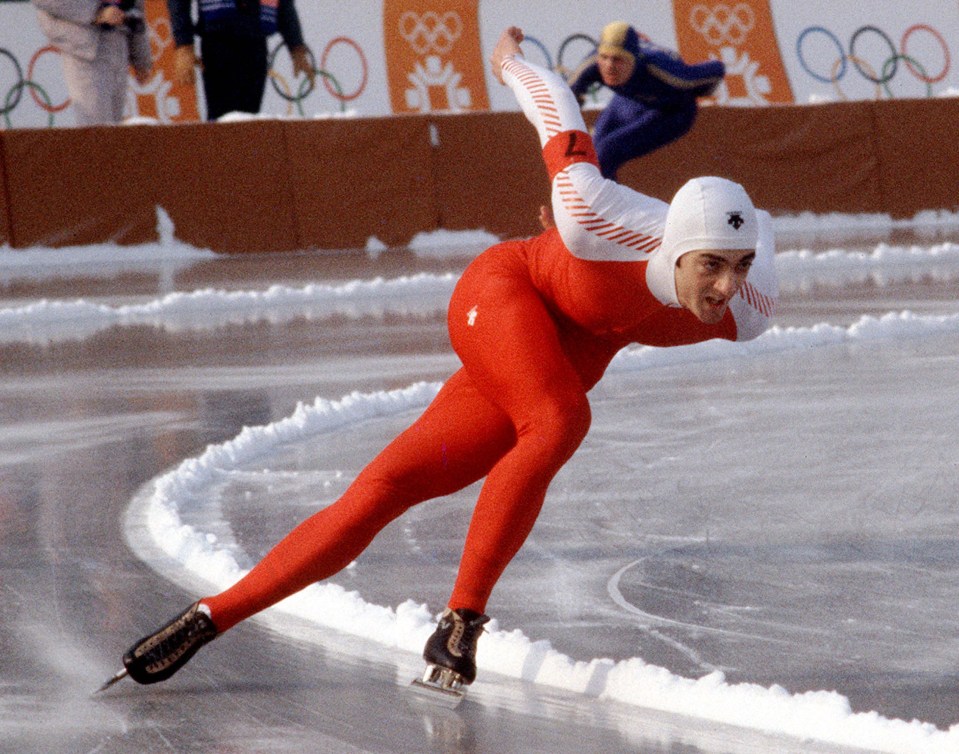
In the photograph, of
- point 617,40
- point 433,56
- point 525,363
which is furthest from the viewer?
point 433,56

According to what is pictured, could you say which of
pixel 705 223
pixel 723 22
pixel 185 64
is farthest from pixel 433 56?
pixel 705 223

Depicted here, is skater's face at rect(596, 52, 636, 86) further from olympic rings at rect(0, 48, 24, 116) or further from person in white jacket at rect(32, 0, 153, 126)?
olympic rings at rect(0, 48, 24, 116)

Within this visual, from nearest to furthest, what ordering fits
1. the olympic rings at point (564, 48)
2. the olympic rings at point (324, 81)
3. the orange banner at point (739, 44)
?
1. the olympic rings at point (324, 81)
2. the olympic rings at point (564, 48)
3. the orange banner at point (739, 44)

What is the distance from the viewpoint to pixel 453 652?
270 centimetres

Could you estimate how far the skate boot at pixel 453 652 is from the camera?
8.84 feet

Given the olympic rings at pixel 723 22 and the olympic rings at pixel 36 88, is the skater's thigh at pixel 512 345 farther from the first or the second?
the olympic rings at pixel 723 22

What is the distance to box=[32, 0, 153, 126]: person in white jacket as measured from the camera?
1117cm

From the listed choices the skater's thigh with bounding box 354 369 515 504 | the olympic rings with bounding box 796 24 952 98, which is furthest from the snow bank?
the olympic rings with bounding box 796 24 952 98

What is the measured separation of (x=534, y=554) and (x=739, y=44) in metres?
13.4

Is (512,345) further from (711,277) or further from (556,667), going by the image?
(556,667)

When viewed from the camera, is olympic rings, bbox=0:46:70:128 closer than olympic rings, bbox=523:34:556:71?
Yes

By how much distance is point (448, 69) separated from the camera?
50.5 feet

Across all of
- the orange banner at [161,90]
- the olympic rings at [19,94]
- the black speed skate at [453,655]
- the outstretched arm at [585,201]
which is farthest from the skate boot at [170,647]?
the olympic rings at [19,94]

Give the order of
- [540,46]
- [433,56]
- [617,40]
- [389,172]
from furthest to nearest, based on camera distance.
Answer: [540,46] < [433,56] < [389,172] < [617,40]
